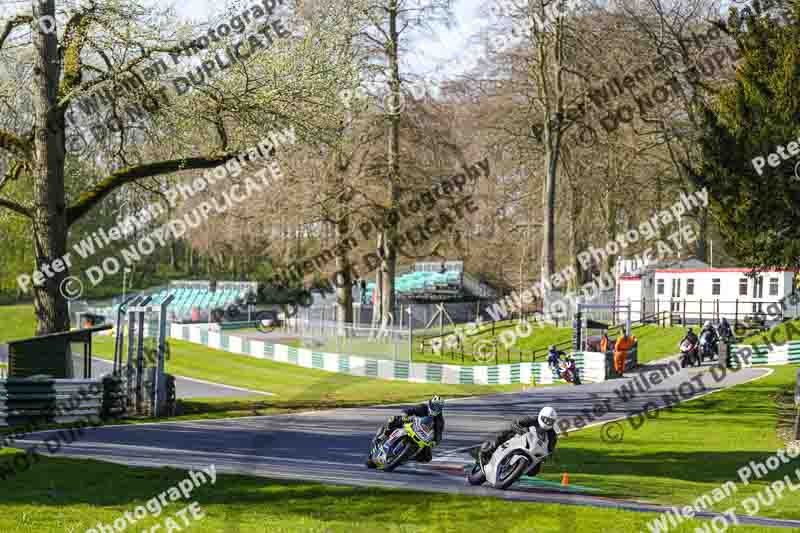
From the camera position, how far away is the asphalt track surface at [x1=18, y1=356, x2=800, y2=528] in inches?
501

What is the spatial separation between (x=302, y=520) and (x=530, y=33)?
39012 millimetres

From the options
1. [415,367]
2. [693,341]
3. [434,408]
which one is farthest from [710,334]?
[434,408]

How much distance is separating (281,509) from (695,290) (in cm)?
3806

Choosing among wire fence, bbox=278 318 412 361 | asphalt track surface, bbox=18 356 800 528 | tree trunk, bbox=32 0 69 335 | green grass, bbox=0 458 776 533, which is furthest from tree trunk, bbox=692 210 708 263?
green grass, bbox=0 458 776 533

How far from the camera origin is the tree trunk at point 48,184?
63.4ft

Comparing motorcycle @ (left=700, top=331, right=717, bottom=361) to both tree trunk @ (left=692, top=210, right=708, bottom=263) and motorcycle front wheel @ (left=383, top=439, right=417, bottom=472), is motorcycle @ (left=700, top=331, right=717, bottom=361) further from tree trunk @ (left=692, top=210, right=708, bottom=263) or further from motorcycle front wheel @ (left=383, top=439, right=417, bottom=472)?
motorcycle front wheel @ (left=383, top=439, right=417, bottom=472)

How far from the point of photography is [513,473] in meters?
12.1

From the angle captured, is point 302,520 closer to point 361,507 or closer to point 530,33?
point 361,507

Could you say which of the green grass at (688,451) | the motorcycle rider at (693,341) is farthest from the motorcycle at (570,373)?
the green grass at (688,451)

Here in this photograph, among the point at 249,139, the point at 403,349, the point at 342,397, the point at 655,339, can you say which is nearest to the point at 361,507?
the point at 249,139

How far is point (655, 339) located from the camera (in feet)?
131

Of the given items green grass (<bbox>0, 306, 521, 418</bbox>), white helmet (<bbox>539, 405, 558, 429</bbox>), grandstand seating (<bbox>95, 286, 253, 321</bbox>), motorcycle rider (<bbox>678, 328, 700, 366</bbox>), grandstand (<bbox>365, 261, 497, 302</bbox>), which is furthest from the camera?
grandstand (<bbox>365, 261, 497, 302</bbox>)

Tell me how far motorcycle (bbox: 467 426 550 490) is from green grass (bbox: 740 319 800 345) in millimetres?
25742

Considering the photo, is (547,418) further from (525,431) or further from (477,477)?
(477,477)
